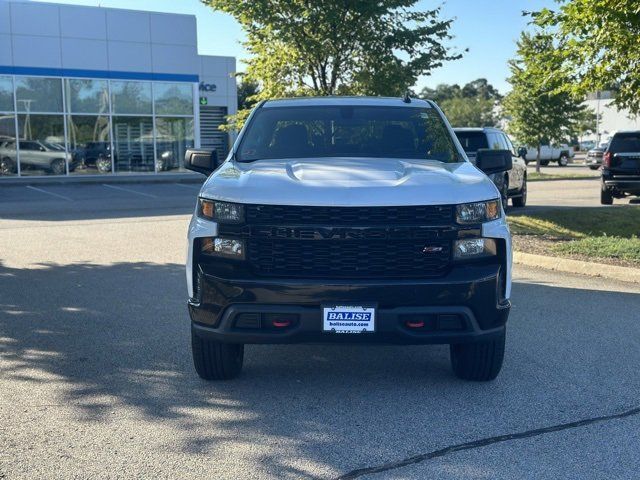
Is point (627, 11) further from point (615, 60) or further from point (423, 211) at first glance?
point (423, 211)

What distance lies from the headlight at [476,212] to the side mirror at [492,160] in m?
1.25

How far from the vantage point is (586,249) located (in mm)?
10492

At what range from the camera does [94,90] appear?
31406mm

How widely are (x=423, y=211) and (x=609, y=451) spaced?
1.70 meters

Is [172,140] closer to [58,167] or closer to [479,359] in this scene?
[58,167]

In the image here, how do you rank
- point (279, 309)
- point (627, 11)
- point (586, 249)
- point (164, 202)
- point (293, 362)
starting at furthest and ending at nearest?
point (164, 202) → point (586, 249) → point (627, 11) → point (293, 362) → point (279, 309)

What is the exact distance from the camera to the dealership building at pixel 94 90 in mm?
29891

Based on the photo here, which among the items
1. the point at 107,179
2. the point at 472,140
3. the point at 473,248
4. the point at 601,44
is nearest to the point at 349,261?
the point at 473,248

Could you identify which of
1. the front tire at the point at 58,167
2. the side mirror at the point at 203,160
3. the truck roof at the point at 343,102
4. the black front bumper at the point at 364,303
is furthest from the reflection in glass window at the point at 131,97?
the black front bumper at the point at 364,303

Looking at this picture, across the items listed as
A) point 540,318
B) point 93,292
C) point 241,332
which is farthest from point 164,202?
point 241,332

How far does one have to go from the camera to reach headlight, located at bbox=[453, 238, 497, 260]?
4676 millimetres

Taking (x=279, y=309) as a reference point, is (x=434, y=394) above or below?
below

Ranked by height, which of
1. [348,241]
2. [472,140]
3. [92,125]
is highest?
[92,125]

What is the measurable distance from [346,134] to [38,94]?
27406mm
